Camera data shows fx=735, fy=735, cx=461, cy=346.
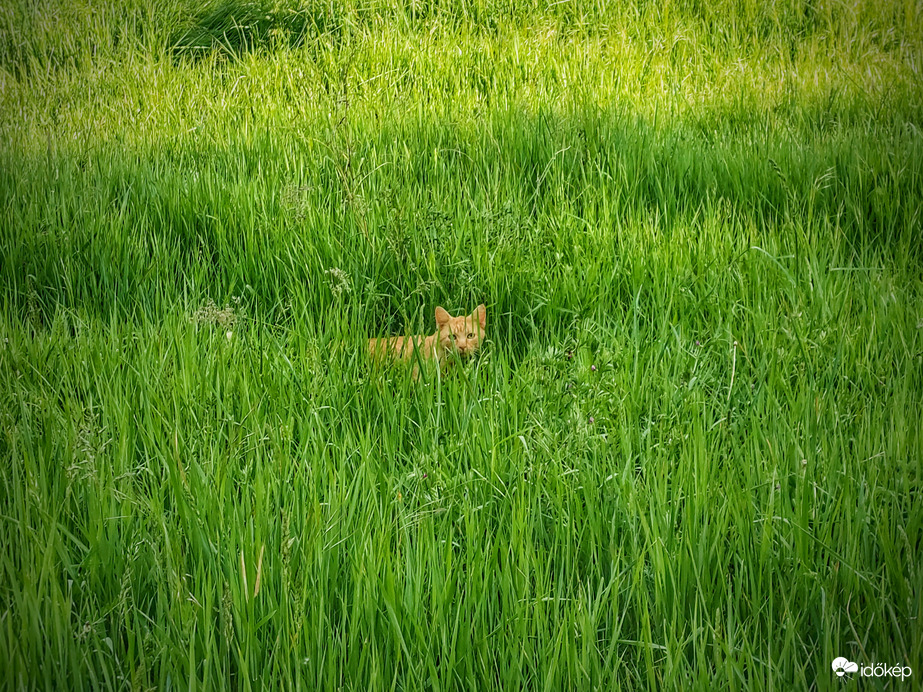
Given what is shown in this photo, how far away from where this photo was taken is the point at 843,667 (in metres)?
1.28

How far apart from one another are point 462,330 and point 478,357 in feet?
0.65

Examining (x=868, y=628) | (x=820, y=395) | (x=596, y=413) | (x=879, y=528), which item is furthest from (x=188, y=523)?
(x=820, y=395)

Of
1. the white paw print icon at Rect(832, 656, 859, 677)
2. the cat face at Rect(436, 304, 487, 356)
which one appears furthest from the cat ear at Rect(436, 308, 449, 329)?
the white paw print icon at Rect(832, 656, 859, 677)

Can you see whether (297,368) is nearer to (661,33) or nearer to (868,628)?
(868,628)

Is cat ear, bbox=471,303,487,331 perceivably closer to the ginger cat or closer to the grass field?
the ginger cat

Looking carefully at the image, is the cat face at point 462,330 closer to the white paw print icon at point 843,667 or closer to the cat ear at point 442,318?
the cat ear at point 442,318

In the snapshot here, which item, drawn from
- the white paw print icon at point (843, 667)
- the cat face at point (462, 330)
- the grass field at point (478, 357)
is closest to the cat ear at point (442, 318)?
the cat face at point (462, 330)

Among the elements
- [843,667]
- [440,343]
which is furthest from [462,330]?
[843,667]

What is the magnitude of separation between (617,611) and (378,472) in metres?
0.64

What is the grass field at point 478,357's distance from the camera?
1.32 m

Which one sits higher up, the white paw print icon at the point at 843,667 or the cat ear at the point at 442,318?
the cat ear at the point at 442,318

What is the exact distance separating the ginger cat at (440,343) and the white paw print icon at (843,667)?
1124 mm

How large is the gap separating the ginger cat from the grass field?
0.07m

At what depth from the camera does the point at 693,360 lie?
216 cm
